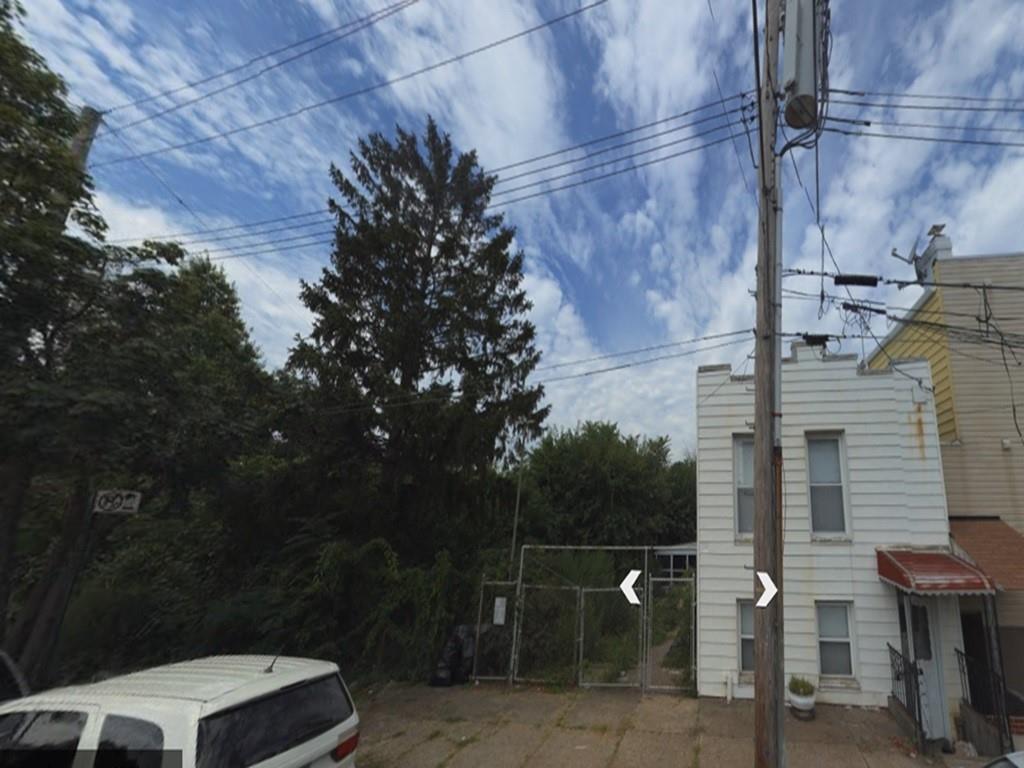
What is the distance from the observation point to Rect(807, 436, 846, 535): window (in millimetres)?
9469

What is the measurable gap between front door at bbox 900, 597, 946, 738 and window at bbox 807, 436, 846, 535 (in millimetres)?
1517

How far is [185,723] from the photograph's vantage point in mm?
3406

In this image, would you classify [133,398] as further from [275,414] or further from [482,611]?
[482,611]

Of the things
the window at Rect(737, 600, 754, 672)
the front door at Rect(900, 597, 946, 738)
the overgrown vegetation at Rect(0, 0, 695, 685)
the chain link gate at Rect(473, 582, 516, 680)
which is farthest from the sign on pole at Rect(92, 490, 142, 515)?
the front door at Rect(900, 597, 946, 738)

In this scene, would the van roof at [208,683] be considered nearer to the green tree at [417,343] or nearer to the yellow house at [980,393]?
the green tree at [417,343]

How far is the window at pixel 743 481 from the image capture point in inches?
385

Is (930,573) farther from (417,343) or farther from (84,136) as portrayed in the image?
(84,136)

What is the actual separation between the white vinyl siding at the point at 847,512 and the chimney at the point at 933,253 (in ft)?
10.7

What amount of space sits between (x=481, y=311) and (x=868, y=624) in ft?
32.5

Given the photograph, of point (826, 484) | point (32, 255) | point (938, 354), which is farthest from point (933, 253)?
point (32, 255)

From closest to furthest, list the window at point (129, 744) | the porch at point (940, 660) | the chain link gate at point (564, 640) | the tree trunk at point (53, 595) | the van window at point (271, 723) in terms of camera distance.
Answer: the window at point (129, 744), the van window at point (271, 723), the porch at point (940, 660), the tree trunk at point (53, 595), the chain link gate at point (564, 640)

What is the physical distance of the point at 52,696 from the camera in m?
3.92

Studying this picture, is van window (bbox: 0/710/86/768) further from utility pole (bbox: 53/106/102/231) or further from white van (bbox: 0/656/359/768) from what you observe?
utility pole (bbox: 53/106/102/231)

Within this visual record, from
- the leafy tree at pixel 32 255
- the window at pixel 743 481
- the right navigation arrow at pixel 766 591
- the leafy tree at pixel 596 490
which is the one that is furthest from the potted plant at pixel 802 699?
the leafy tree at pixel 596 490
